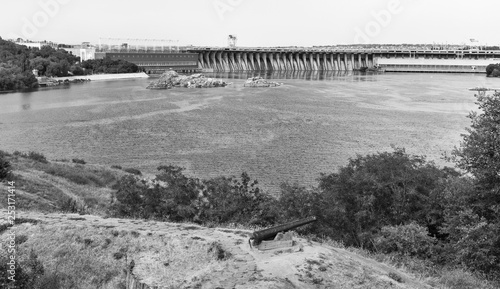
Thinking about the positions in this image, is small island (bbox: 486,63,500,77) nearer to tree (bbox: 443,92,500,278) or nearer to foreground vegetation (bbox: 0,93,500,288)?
foreground vegetation (bbox: 0,93,500,288)

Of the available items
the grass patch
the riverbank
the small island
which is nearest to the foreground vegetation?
the grass patch

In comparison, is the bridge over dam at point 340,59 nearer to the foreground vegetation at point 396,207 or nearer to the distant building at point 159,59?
the distant building at point 159,59

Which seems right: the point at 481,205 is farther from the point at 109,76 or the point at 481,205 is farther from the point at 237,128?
the point at 109,76

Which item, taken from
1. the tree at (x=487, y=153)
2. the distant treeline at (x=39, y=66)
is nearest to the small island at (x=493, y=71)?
the distant treeline at (x=39, y=66)

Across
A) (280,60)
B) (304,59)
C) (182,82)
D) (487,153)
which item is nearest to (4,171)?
(487,153)

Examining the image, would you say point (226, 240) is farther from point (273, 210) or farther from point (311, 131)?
point (311, 131)

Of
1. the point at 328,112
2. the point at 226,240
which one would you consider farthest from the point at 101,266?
the point at 328,112
